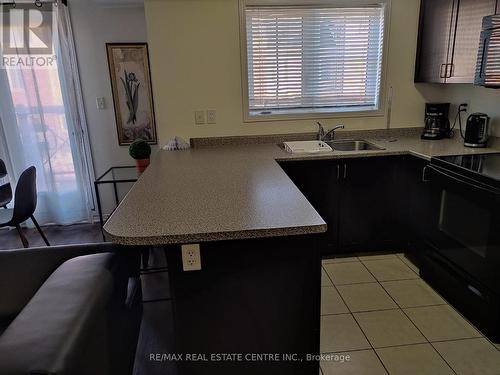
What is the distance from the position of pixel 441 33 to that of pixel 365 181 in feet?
4.24

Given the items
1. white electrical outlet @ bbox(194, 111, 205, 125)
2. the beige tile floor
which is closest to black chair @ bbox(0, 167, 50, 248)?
white electrical outlet @ bbox(194, 111, 205, 125)

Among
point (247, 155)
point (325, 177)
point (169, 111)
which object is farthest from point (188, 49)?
point (325, 177)

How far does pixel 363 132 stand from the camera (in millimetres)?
3209

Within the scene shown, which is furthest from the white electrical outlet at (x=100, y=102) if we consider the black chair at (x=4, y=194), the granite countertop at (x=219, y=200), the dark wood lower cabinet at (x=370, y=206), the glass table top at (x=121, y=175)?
the dark wood lower cabinet at (x=370, y=206)

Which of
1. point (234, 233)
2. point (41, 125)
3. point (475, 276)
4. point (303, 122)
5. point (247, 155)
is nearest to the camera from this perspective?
point (234, 233)

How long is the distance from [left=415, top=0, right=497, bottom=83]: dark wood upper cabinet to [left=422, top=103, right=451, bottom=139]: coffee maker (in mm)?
258

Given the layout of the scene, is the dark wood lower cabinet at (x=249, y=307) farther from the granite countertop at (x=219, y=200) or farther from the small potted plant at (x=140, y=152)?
the small potted plant at (x=140, y=152)

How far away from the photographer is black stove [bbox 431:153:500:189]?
192 centimetres

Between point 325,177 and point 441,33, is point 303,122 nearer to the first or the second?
point 325,177

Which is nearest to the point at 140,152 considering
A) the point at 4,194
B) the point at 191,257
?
the point at 4,194

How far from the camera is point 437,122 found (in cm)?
303

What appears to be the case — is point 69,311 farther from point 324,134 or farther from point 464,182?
point 324,134

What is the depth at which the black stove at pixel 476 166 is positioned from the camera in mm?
1915
